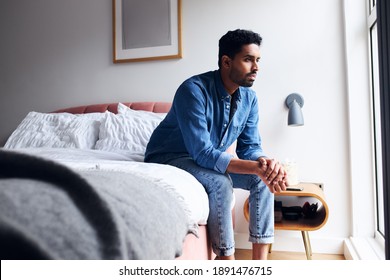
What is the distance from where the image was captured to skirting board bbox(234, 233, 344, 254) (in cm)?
201

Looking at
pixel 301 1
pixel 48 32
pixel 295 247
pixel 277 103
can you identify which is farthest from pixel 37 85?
pixel 295 247

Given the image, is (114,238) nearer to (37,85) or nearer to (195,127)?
(195,127)

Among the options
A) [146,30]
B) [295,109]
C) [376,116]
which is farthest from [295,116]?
[146,30]

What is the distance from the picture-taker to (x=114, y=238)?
0.41 meters

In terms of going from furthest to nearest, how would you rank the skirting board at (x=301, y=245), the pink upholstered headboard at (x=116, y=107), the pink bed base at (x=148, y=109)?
the pink upholstered headboard at (x=116, y=107), the skirting board at (x=301, y=245), the pink bed base at (x=148, y=109)

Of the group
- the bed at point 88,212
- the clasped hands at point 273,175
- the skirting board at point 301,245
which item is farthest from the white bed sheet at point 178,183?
the skirting board at point 301,245

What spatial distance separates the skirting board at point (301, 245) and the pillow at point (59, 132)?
1.31 m

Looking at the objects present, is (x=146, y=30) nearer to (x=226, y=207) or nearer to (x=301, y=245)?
(x=226, y=207)

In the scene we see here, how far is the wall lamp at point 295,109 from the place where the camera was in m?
1.96

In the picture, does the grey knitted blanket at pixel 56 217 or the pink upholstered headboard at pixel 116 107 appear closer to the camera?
the grey knitted blanket at pixel 56 217

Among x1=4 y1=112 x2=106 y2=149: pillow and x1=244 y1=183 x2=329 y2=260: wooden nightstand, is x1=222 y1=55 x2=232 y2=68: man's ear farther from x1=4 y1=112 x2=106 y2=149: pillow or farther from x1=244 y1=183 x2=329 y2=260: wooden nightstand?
x1=4 y1=112 x2=106 y2=149: pillow

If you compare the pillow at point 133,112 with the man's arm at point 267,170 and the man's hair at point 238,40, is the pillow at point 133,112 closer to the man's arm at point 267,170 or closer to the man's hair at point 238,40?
the man's hair at point 238,40

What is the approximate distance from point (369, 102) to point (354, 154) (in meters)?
0.35

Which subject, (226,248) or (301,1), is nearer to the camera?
(226,248)
